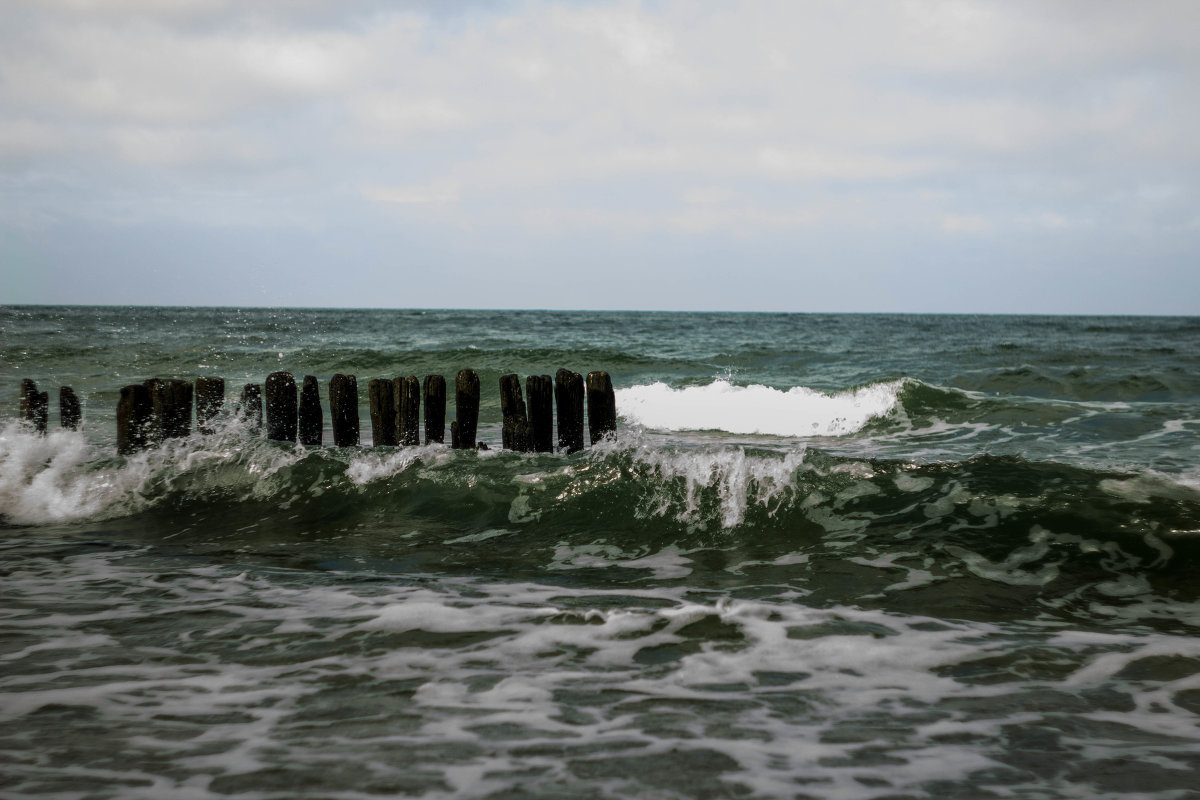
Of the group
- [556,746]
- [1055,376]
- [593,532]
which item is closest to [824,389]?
[1055,376]

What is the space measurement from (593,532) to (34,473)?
5374mm

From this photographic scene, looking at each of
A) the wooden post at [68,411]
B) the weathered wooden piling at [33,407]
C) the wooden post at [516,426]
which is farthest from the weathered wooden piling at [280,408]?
the weathered wooden piling at [33,407]

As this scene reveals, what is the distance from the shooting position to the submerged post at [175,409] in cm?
796

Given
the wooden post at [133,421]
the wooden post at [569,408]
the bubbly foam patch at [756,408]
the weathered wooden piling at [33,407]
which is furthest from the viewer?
the bubbly foam patch at [756,408]

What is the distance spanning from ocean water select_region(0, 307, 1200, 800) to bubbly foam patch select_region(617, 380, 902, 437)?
3440mm

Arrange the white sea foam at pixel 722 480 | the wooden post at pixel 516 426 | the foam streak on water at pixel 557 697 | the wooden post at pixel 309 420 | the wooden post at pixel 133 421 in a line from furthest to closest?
the wooden post at pixel 309 420 < the wooden post at pixel 133 421 < the wooden post at pixel 516 426 < the white sea foam at pixel 722 480 < the foam streak on water at pixel 557 697

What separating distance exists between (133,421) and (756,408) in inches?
405

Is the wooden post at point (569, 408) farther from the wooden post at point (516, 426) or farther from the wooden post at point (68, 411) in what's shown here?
the wooden post at point (68, 411)

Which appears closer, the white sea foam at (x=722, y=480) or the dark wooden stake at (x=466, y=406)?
the white sea foam at (x=722, y=480)

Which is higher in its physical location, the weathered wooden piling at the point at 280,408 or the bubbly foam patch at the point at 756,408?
the weathered wooden piling at the point at 280,408

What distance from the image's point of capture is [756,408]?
1516 cm

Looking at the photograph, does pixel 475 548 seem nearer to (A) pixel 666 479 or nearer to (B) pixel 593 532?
(B) pixel 593 532

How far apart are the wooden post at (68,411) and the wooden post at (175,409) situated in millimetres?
1219

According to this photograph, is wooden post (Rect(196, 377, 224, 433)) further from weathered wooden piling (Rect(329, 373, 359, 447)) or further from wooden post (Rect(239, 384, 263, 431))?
weathered wooden piling (Rect(329, 373, 359, 447))
